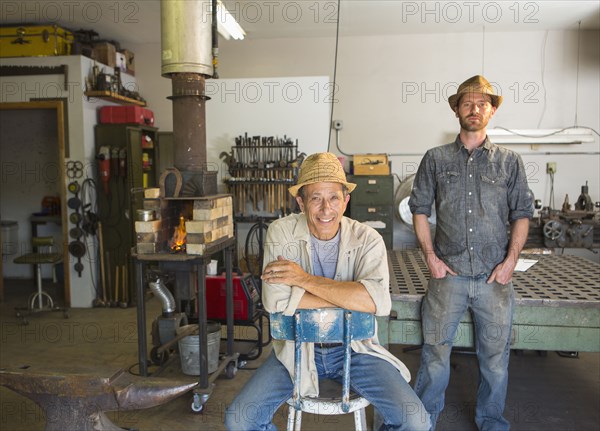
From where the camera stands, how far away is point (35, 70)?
5.09 metres

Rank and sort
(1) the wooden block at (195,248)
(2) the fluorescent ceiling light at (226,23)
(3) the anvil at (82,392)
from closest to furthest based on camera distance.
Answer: (3) the anvil at (82,392) → (1) the wooden block at (195,248) → (2) the fluorescent ceiling light at (226,23)

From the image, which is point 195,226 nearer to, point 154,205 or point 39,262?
point 154,205

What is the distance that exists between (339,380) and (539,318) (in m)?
1.10

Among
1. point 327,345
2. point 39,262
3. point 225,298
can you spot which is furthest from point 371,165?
point 327,345

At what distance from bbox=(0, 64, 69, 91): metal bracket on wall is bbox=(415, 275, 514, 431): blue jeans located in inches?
167

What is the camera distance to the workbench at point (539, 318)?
2.43m

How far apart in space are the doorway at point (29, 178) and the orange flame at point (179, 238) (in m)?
3.55

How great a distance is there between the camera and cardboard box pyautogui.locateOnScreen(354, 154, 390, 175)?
555 centimetres

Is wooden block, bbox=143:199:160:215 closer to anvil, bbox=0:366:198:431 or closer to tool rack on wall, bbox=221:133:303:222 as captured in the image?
anvil, bbox=0:366:198:431

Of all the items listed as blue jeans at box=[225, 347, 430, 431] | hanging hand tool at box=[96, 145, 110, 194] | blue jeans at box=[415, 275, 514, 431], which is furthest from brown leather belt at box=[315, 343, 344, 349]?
hanging hand tool at box=[96, 145, 110, 194]

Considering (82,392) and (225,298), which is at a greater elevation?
(82,392)

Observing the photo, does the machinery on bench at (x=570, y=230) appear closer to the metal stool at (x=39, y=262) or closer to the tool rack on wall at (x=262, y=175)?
the tool rack on wall at (x=262, y=175)

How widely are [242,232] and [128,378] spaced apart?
156 inches

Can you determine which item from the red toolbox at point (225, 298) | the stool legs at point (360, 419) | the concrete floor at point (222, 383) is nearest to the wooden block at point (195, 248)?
the red toolbox at point (225, 298)
